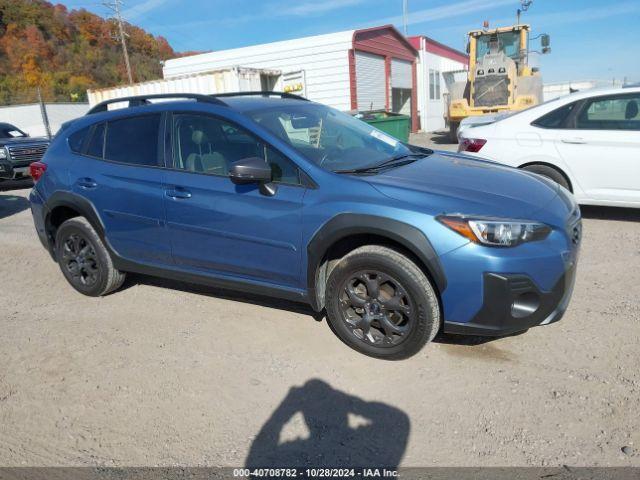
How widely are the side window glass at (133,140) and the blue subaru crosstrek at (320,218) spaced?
0.01 metres

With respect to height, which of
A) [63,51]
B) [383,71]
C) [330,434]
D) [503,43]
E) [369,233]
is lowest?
[330,434]

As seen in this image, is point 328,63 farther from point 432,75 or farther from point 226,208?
point 226,208

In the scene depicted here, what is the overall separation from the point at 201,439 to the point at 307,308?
164 centimetres

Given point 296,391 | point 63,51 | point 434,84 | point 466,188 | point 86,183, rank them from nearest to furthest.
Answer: point 296,391 → point 466,188 → point 86,183 → point 434,84 → point 63,51

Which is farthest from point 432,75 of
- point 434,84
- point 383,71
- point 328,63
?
point 328,63

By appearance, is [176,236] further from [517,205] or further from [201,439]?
[517,205]

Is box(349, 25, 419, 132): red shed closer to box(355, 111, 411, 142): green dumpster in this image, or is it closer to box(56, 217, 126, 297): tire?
box(355, 111, 411, 142): green dumpster

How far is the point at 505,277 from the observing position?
2.81 m

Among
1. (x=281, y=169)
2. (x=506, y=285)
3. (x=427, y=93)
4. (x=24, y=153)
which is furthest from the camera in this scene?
(x=427, y=93)

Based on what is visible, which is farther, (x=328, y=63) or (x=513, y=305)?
(x=328, y=63)

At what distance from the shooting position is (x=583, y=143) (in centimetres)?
568

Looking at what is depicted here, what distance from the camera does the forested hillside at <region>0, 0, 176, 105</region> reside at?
4984 cm

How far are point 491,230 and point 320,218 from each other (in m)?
1.04

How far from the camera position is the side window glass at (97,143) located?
431 cm
